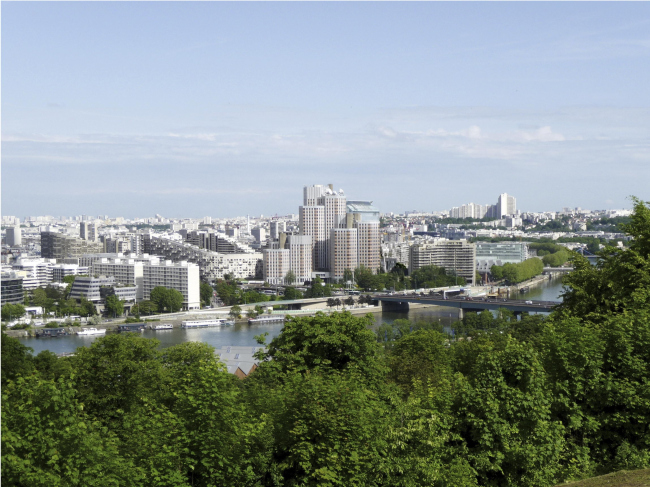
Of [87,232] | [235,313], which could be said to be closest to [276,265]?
[235,313]

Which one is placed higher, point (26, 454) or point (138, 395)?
point (26, 454)

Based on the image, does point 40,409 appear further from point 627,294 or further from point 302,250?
point 302,250

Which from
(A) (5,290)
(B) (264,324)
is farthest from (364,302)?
(A) (5,290)

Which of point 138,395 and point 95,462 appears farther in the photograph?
point 138,395

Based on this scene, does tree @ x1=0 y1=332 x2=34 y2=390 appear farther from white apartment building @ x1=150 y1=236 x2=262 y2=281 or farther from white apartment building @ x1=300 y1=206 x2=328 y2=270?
white apartment building @ x1=300 y1=206 x2=328 y2=270

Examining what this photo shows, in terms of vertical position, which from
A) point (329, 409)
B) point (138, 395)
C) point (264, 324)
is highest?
point (329, 409)

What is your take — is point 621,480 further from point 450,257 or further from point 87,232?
point 87,232

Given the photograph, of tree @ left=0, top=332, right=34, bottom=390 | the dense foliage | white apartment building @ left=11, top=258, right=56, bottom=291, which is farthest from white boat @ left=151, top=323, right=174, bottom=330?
the dense foliage
